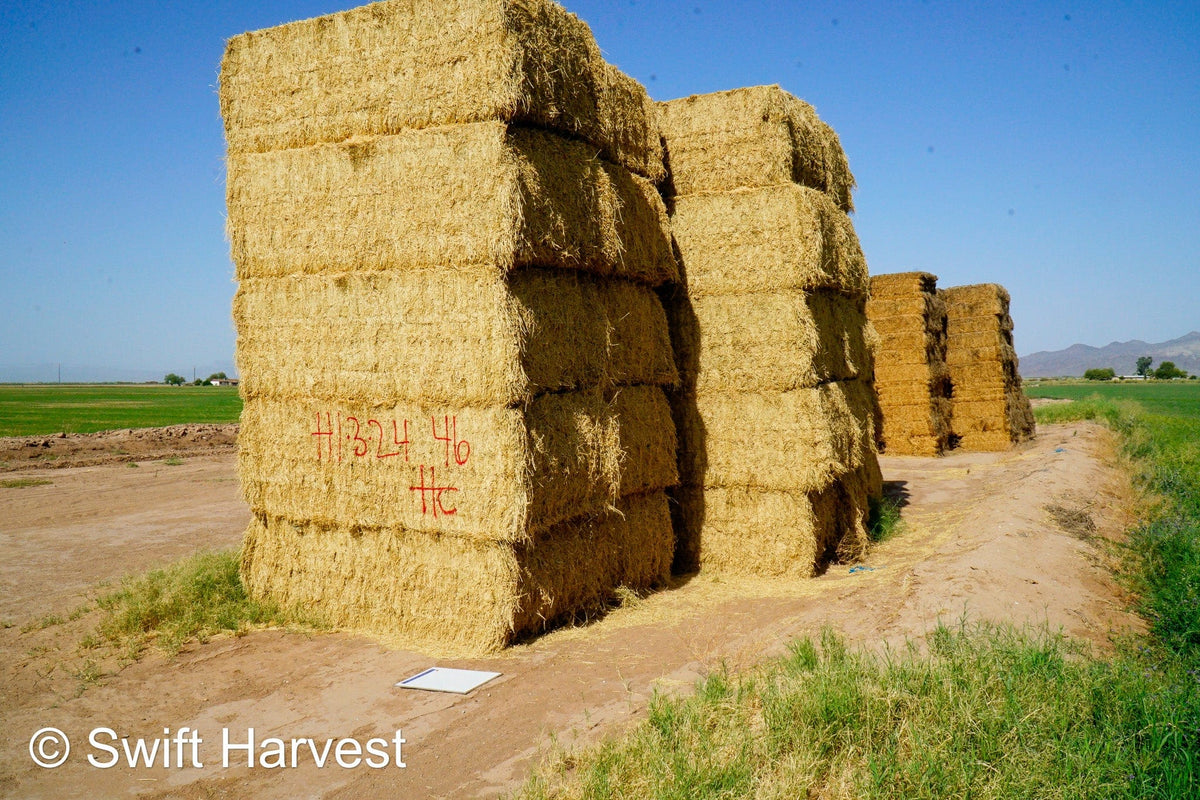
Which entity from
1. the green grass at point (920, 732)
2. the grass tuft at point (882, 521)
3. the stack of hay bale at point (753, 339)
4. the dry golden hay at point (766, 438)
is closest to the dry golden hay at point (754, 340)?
the stack of hay bale at point (753, 339)

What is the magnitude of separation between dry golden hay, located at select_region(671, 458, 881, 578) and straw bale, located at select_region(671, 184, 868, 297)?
2.39m

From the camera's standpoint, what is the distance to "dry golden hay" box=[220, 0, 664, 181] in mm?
6535

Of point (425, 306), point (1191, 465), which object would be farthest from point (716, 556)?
point (1191, 465)

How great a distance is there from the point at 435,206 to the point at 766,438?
177 inches

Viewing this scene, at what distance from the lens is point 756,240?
916 centimetres

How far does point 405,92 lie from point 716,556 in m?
5.95

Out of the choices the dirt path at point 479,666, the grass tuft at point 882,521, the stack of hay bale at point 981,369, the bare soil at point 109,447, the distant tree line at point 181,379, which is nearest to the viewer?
the dirt path at point 479,666

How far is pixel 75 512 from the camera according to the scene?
42.4 ft

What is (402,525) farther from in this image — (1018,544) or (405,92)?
(1018,544)

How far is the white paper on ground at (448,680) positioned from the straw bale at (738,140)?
6.00 metres

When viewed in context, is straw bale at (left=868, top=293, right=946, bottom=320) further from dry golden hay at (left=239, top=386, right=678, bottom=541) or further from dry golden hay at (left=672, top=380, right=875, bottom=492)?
dry golden hay at (left=239, top=386, right=678, bottom=541)

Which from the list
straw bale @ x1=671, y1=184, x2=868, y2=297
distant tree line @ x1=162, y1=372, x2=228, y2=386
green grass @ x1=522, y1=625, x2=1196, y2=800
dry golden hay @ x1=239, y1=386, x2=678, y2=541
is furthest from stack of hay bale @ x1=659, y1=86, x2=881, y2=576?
distant tree line @ x1=162, y1=372, x2=228, y2=386

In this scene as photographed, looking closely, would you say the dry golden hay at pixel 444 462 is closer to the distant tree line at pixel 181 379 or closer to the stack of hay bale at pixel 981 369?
the stack of hay bale at pixel 981 369

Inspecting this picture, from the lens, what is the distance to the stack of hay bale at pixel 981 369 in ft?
71.4
